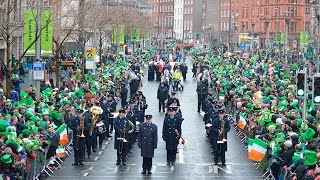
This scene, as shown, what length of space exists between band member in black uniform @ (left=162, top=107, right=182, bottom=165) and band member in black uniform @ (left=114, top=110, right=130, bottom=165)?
112 cm

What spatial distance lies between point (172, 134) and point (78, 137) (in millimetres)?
2644

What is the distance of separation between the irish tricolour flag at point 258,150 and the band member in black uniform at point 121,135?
3.65 m

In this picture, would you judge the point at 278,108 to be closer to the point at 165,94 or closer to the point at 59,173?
the point at 59,173

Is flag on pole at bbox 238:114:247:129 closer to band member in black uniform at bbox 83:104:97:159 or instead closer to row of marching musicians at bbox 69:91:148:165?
row of marching musicians at bbox 69:91:148:165

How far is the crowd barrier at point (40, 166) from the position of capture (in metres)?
24.0

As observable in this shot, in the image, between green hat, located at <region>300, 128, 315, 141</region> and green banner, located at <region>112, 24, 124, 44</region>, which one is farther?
green banner, located at <region>112, 24, 124, 44</region>

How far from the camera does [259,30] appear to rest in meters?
177

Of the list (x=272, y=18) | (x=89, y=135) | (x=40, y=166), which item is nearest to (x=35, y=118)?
(x=40, y=166)

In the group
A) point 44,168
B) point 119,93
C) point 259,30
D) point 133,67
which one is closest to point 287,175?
point 44,168

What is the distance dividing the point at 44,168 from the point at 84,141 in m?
3.05

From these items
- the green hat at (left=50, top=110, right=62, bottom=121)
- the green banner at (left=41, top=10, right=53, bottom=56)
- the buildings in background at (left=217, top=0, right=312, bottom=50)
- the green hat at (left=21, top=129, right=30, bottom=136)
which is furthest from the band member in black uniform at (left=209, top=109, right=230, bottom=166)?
the buildings in background at (left=217, top=0, right=312, bottom=50)

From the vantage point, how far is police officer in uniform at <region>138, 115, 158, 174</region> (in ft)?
90.7

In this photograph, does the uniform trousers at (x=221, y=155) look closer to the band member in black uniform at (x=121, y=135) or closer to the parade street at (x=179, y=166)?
the parade street at (x=179, y=166)

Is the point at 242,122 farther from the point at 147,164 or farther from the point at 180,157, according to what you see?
the point at 147,164
